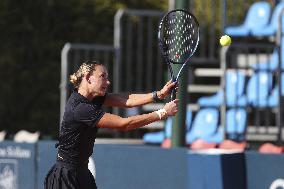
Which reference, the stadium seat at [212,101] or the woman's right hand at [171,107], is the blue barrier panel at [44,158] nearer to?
the stadium seat at [212,101]

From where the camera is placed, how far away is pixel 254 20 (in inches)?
637

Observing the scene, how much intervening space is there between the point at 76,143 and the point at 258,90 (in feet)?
18.3

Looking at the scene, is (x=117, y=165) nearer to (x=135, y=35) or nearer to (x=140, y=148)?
(x=140, y=148)

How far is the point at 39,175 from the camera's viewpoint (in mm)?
12445

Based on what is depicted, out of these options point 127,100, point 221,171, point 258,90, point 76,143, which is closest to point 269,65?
point 258,90

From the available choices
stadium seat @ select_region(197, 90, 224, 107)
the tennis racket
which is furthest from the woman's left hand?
stadium seat @ select_region(197, 90, 224, 107)

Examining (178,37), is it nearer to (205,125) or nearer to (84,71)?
(84,71)

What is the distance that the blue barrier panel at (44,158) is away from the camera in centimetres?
1231

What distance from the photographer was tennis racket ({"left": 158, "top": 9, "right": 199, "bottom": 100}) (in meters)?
9.22

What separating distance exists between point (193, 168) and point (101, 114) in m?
1.89

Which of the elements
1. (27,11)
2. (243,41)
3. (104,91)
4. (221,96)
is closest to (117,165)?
(104,91)

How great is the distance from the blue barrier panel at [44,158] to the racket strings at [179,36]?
2.83m

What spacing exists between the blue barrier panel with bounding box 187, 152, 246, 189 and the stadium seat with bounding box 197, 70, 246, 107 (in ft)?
13.4

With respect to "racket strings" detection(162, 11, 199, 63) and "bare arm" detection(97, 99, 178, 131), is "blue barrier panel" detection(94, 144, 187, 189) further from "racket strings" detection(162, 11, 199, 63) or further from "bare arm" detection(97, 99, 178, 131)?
"bare arm" detection(97, 99, 178, 131)
